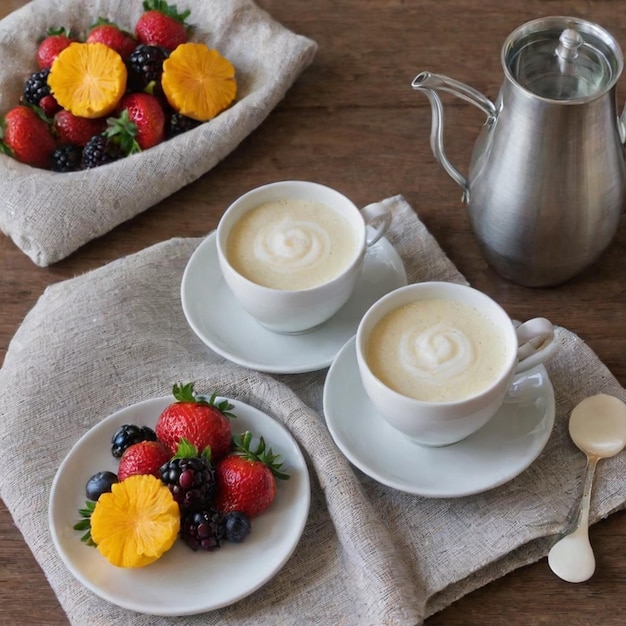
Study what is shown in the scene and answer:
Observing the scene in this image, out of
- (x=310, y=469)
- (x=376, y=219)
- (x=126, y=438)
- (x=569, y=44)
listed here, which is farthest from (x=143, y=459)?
(x=569, y=44)

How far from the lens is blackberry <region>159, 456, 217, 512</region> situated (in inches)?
39.1

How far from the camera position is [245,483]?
3.32ft

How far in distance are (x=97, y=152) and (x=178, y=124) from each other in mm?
139

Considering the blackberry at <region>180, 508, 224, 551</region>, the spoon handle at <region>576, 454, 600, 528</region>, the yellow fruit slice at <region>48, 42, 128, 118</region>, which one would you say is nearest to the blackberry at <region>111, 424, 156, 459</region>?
the blackberry at <region>180, 508, 224, 551</region>

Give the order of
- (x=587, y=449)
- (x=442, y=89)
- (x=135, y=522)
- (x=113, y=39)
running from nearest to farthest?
(x=135, y=522) < (x=587, y=449) < (x=442, y=89) < (x=113, y=39)

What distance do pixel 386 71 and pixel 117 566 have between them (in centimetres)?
100

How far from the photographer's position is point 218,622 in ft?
3.22

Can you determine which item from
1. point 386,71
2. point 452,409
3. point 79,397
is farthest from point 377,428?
point 386,71

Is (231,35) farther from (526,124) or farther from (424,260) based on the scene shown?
(526,124)

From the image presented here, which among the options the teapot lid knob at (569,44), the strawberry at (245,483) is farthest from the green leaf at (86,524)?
the teapot lid knob at (569,44)

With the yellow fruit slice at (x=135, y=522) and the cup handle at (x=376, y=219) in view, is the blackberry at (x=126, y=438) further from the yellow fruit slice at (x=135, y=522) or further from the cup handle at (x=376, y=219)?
the cup handle at (x=376, y=219)

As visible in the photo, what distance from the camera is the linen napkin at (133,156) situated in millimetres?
1376

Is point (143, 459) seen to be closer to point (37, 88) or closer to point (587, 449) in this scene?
point (587, 449)

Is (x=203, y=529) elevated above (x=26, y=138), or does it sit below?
below
